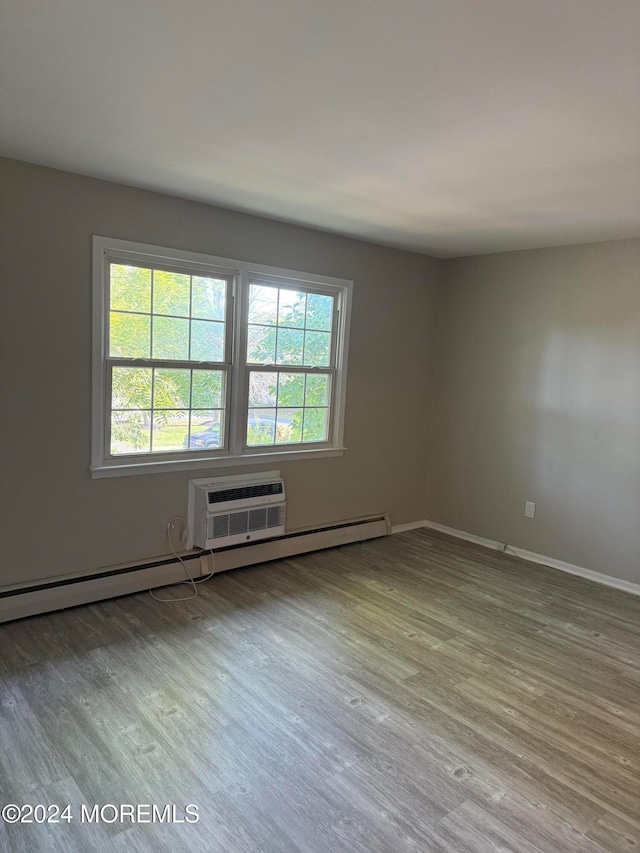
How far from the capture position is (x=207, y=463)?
12.3 ft

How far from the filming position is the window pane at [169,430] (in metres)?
3.55

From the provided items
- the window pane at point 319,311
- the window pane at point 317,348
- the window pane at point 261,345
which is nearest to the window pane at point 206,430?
the window pane at point 261,345

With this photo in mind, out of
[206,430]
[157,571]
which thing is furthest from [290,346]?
[157,571]

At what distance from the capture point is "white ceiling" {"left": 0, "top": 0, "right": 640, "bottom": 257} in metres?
1.51

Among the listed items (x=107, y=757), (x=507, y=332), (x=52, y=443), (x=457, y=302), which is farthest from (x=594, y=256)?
(x=107, y=757)

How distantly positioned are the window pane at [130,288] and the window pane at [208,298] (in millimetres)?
308

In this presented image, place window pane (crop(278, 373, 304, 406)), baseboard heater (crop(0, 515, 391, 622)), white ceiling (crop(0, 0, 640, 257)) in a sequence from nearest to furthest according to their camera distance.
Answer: white ceiling (crop(0, 0, 640, 257)) < baseboard heater (crop(0, 515, 391, 622)) < window pane (crop(278, 373, 304, 406))

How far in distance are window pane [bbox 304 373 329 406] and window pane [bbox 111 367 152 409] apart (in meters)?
1.27

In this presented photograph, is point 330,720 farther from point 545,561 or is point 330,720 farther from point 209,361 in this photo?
point 545,561

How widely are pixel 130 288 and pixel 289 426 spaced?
59.3 inches

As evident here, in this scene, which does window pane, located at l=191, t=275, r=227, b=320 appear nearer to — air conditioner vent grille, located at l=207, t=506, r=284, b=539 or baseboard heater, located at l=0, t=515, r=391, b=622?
air conditioner vent grille, located at l=207, t=506, r=284, b=539

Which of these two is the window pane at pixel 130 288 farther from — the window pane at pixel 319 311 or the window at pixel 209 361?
the window pane at pixel 319 311

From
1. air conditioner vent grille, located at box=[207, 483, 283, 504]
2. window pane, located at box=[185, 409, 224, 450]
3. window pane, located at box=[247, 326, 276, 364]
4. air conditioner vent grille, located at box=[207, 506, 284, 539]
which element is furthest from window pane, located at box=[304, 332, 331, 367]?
air conditioner vent grille, located at box=[207, 506, 284, 539]

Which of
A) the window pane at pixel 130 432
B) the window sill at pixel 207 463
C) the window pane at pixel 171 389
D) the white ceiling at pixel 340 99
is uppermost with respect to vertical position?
the white ceiling at pixel 340 99
